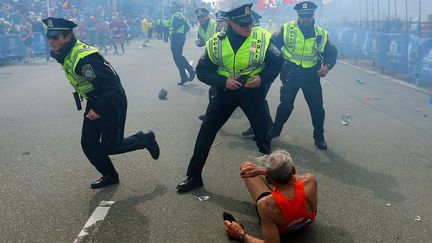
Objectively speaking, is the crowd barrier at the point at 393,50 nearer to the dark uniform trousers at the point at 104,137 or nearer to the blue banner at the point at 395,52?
the blue banner at the point at 395,52

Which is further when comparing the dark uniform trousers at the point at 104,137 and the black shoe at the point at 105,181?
the black shoe at the point at 105,181

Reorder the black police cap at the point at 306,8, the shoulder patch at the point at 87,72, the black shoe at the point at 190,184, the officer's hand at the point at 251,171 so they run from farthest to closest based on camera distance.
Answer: the black police cap at the point at 306,8
the black shoe at the point at 190,184
the shoulder patch at the point at 87,72
the officer's hand at the point at 251,171

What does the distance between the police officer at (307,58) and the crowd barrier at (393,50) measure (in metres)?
6.23

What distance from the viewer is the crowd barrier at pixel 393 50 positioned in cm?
1143

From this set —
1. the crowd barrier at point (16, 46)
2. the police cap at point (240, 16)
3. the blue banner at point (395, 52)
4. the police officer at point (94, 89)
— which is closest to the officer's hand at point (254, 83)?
the police cap at point (240, 16)

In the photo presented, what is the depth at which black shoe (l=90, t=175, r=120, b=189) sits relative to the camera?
4778 millimetres

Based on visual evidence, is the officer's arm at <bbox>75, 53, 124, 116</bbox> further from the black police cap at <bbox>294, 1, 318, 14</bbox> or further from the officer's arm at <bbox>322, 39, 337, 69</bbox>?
the officer's arm at <bbox>322, 39, 337, 69</bbox>

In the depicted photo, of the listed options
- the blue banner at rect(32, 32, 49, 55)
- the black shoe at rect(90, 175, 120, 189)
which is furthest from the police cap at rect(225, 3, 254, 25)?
the blue banner at rect(32, 32, 49, 55)

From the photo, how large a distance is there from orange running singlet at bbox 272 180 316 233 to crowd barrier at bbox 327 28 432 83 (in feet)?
30.1

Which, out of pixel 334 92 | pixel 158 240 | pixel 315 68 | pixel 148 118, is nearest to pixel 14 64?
pixel 148 118

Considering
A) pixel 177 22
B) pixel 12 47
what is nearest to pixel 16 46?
pixel 12 47

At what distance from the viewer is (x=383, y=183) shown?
195 inches

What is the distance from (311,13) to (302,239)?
11.2 feet

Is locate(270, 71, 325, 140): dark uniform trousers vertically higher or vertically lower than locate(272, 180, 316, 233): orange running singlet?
→ higher
